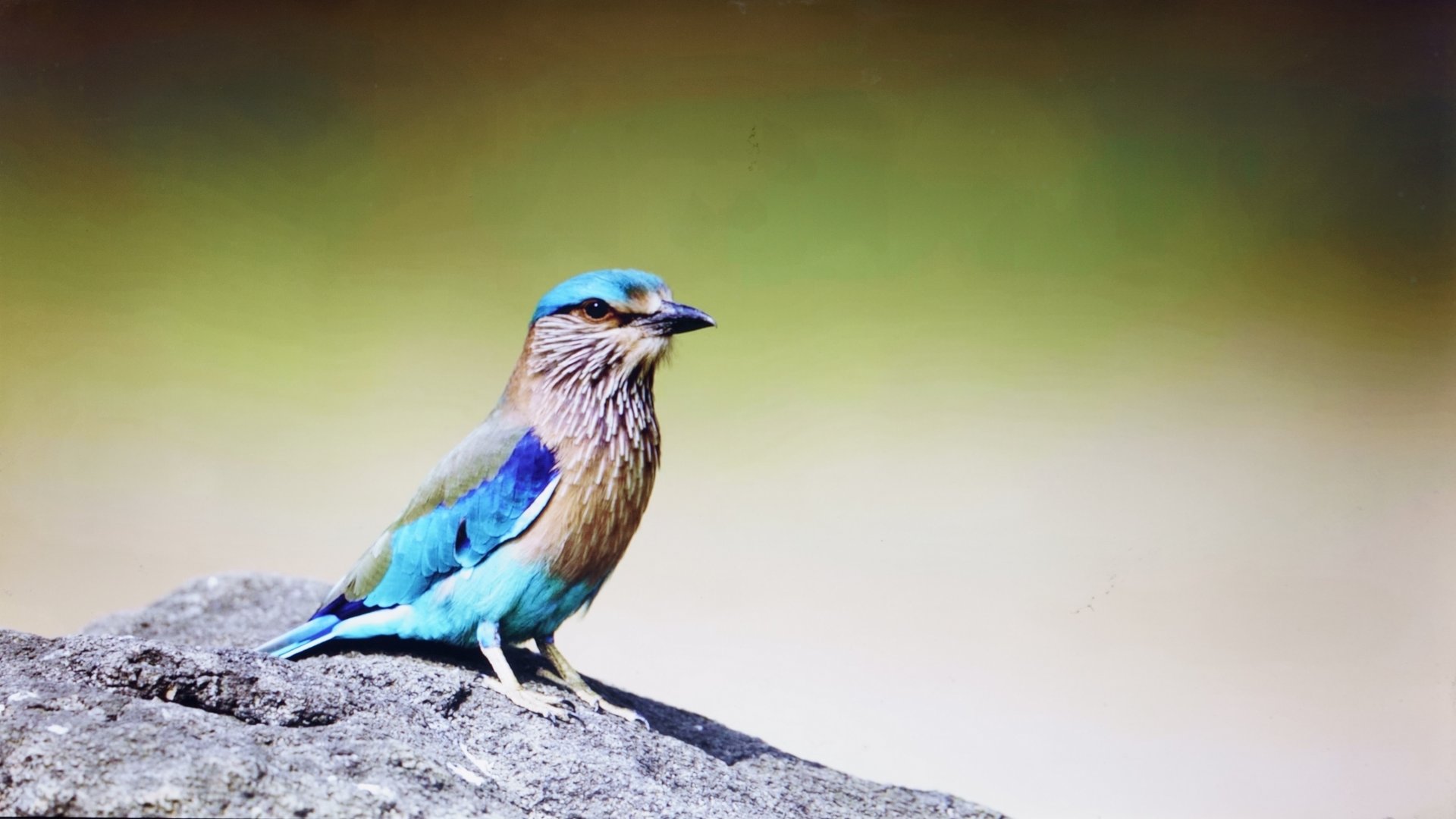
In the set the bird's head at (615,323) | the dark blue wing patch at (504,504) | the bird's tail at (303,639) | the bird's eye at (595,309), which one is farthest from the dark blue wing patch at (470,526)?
the bird's eye at (595,309)

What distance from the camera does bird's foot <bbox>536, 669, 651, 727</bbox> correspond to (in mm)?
3438

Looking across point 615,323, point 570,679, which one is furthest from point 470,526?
point 615,323

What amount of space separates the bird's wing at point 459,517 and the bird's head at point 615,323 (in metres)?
0.26

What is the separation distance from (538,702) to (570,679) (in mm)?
356

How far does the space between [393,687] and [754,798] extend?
939 mm

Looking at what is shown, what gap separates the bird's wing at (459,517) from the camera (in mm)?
3357

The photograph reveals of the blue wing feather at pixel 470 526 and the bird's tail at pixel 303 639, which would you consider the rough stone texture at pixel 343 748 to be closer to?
the bird's tail at pixel 303 639

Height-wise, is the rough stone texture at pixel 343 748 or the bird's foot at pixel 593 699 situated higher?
the bird's foot at pixel 593 699

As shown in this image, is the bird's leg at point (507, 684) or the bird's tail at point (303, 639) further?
the bird's tail at point (303, 639)

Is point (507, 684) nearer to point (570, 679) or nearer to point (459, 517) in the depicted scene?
point (570, 679)

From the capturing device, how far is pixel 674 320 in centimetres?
343

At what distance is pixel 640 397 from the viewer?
3.51 metres

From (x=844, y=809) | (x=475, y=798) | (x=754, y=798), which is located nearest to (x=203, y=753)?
(x=475, y=798)

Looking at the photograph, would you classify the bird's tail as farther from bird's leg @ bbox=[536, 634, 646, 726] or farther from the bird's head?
the bird's head
